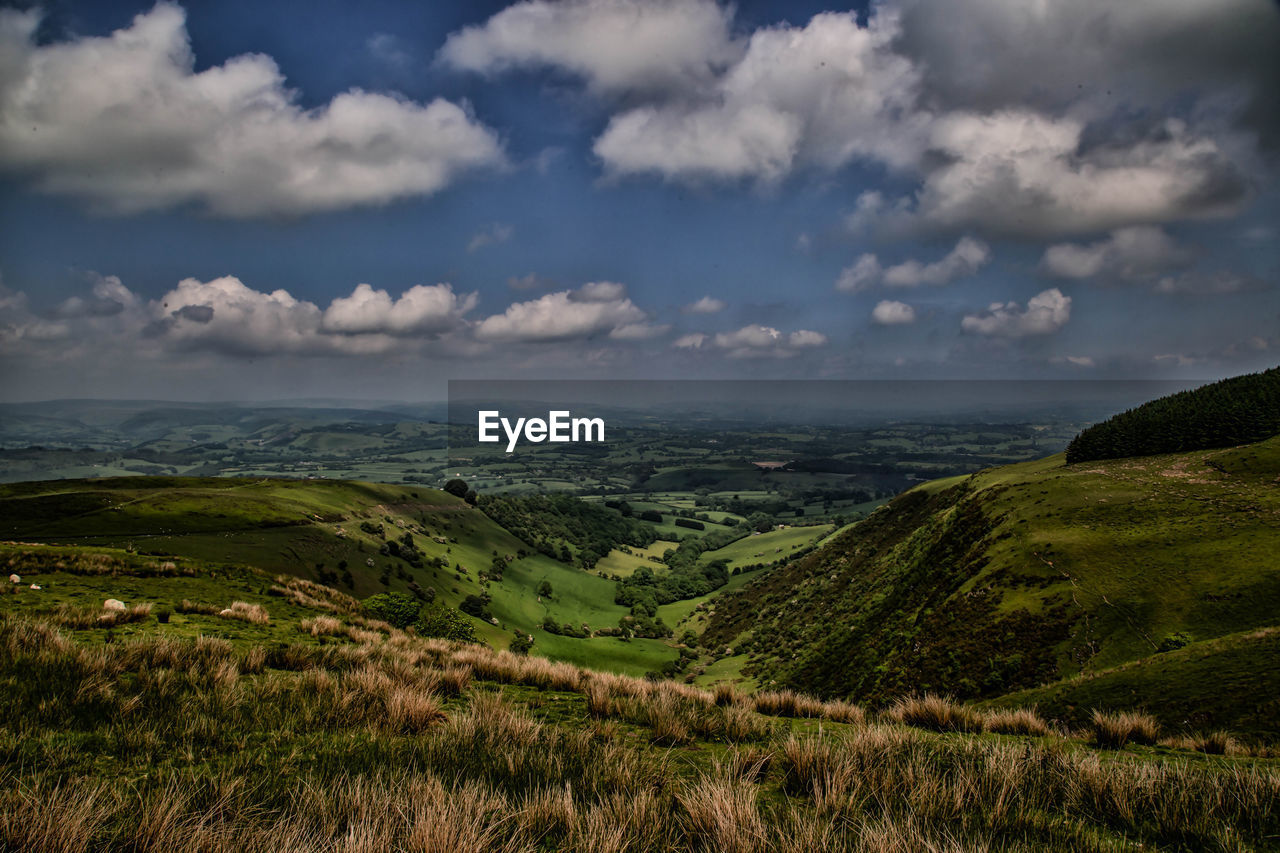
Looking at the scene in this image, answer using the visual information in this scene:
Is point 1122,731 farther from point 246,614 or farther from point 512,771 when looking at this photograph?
point 246,614

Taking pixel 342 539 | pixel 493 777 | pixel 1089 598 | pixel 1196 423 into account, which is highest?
pixel 1196 423

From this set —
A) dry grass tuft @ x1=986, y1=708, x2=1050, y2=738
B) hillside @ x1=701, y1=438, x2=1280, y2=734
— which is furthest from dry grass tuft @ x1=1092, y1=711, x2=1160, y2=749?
hillside @ x1=701, y1=438, x2=1280, y2=734

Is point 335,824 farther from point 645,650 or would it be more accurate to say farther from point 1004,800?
point 645,650

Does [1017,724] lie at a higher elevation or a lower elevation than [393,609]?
higher

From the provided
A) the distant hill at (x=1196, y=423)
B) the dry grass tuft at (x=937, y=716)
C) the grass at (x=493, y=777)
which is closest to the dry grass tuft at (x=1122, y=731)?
the grass at (x=493, y=777)

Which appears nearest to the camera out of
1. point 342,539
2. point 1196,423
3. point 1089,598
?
point 1089,598

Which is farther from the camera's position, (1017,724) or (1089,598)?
(1089,598)

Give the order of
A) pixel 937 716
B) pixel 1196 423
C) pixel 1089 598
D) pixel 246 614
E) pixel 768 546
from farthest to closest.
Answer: pixel 768 546, pixel 1196 423, pixel 1089 598, pixel 246 614, pixel 937 716

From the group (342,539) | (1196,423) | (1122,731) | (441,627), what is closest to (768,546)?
(342,539)
